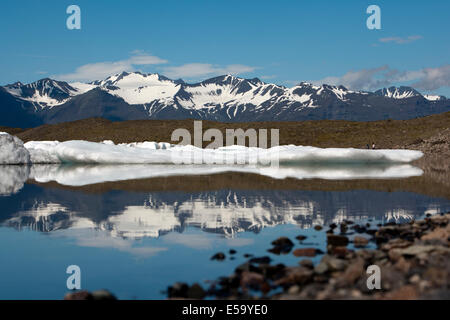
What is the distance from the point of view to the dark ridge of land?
7425 centimetres

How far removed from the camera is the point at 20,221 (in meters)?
14.4

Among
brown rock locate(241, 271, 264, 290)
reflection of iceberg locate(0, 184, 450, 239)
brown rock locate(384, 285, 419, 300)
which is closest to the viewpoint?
brown rock locate(384, 285, 419, 300)

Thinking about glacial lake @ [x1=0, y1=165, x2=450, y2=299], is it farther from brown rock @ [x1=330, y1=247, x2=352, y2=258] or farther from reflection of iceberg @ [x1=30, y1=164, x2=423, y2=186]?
reflection of iceberg @ [x1=30, y1=164, x2=423, y2=186]

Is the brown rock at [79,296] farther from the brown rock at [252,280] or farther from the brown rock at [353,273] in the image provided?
the brown rock at [353,273]

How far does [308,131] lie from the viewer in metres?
86.8

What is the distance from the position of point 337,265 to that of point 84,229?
748 centimetres

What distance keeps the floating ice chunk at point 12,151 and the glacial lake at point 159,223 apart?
2108cm

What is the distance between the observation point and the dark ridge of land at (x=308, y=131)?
74.2 m

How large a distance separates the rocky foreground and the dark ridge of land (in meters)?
58.6

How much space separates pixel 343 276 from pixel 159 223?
23.1ft

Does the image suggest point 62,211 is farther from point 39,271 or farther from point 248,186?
point 248,186

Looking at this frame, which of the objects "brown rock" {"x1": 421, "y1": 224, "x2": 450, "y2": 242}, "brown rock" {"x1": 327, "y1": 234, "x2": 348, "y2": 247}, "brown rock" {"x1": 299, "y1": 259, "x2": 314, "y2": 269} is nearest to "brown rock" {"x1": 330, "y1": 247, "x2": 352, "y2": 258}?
"brown rock" {"x1": 327, "y1": 234, "x2": 348, "y2": 247}

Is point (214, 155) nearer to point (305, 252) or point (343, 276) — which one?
point (305, 252)

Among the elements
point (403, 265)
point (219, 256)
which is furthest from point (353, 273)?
point (219, 256)
